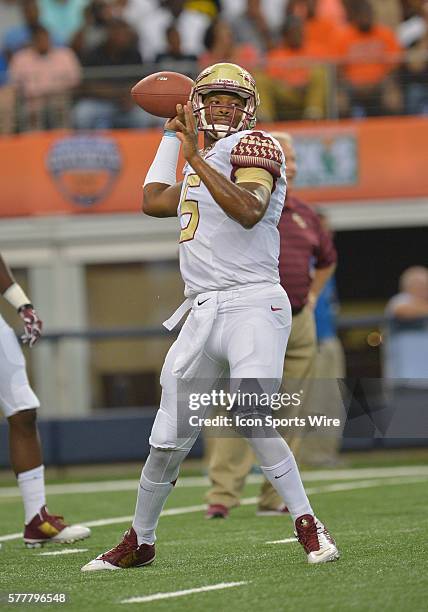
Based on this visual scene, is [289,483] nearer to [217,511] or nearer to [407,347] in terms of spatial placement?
[217,511]

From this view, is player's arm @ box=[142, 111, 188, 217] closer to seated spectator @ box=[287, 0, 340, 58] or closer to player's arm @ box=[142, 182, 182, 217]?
player's arm @ box=[142, 182, 182, 217]

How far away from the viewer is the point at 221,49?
540 inches

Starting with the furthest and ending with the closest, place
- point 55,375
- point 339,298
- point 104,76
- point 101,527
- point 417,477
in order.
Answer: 1. point 339,298
2. point 104,76
3. point 55,375
4. point 417,477
5. point 101,527

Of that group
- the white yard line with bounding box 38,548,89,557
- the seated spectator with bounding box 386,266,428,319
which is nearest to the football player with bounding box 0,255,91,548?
the white yard line with bounding box 38,548,89,557

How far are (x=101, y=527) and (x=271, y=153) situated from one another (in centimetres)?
304

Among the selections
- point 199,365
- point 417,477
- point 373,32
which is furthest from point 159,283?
point 199,365

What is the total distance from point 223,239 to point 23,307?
5.71ft

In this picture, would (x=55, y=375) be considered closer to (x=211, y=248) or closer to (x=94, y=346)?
(x=94, y=346)

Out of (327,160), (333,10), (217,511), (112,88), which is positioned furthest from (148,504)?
(333,10)

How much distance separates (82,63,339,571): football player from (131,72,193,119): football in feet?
0.43

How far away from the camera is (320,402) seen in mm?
7047

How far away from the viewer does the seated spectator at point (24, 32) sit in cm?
1432

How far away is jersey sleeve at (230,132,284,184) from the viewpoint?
5344 mm

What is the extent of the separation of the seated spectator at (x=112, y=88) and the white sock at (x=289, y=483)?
326 inches
